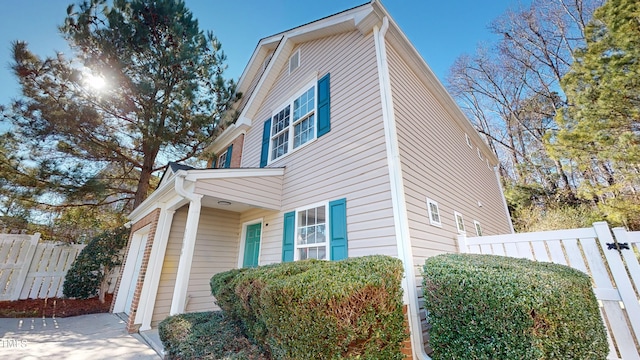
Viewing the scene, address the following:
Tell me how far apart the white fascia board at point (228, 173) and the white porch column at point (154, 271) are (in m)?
2.10

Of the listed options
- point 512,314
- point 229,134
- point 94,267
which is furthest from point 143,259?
point 512,314

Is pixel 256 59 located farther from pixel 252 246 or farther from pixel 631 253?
pixel 631 253

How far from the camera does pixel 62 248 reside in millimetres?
8445

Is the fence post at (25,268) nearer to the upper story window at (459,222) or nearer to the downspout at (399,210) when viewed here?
the downspout at (399,210)

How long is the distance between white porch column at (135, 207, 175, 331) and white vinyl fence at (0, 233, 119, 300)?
5.24 metres

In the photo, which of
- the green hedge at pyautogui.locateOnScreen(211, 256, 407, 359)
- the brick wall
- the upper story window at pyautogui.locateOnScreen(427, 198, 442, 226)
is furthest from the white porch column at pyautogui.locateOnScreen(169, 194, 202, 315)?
the upper story window at pyautogui.locateOnScreen(427, 198, 442, 226)

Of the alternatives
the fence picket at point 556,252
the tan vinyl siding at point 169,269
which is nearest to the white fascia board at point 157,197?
the tan vinyl siding at point 169,269

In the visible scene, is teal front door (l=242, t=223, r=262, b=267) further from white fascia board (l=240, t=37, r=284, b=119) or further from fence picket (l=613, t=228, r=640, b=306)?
fence picket (l=613, t=228, r=640, b=306)

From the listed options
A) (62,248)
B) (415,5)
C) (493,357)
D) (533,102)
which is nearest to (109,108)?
(62,248)

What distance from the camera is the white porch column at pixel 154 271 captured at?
5.58 metres

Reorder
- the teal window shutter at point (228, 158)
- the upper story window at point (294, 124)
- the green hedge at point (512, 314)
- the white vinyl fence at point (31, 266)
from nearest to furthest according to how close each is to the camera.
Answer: the green hedge at point (512, 314)
the upper story window at point (294, 124)
the white vinyl fence at point (31, 266)
the teal window shutter at point (228, 158)

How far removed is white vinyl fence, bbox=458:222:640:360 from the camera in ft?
9.51

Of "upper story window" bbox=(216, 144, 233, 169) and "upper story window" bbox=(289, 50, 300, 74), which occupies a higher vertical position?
"upper story window" bbox=(289, 50, 300, 74)

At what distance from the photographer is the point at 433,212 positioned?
4.73 metres
